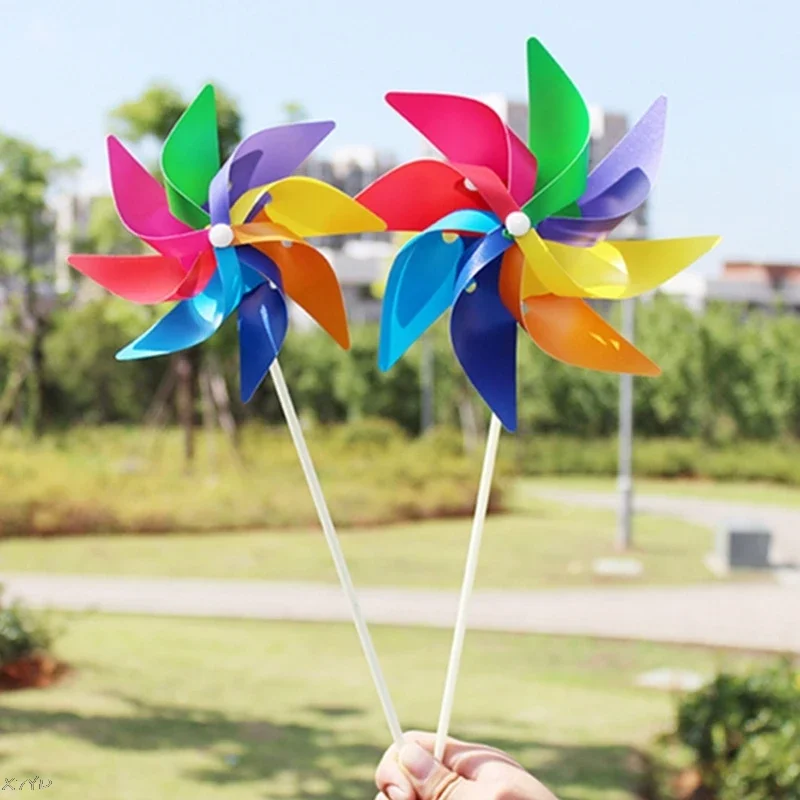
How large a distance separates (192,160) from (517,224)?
2.61 feet

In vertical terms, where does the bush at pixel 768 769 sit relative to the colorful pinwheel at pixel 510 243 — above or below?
below

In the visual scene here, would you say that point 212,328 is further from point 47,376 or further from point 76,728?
point 47,376

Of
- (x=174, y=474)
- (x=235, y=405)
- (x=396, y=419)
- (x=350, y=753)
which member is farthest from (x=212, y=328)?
(x=396, y=419)

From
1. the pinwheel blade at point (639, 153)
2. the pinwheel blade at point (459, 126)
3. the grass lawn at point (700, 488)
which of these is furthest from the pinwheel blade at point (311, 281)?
the grass lawn at point (700, 488)

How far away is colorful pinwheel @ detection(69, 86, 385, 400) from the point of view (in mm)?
2873

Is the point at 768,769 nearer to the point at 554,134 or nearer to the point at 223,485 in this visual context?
the point at 554,134

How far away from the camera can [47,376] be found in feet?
105

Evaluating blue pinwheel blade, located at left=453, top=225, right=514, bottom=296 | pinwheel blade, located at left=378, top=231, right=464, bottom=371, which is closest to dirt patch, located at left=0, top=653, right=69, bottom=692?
pinwheel blade, located at left=378, top=231, right=464, bottom=371

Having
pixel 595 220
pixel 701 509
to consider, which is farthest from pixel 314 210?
pixel 701 509

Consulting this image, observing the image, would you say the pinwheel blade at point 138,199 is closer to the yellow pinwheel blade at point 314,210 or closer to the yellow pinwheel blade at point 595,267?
the yellow pinwheel blade at point 314,210

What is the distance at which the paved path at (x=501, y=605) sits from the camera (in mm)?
10680

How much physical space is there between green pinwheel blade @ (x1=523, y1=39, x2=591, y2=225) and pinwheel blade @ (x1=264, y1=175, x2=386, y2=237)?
0.39 m

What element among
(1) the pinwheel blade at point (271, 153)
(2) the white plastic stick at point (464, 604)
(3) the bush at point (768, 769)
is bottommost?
(3) the bush at point (768, 769)

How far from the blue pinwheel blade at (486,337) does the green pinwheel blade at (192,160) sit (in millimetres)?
654
